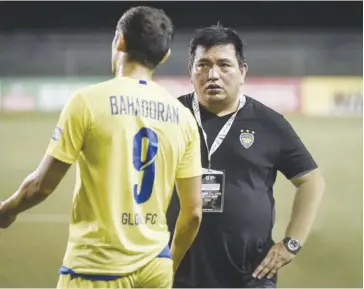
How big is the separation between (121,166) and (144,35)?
24 centimetres

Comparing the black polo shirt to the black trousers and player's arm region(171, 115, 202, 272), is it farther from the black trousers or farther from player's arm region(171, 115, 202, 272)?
player's arm region(171, 115, 202, 272)

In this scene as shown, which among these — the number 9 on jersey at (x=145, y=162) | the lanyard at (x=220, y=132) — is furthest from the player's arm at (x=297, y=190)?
the number 9 on jersey at (x=145, y=162)

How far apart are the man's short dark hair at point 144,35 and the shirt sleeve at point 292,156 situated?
631 mm

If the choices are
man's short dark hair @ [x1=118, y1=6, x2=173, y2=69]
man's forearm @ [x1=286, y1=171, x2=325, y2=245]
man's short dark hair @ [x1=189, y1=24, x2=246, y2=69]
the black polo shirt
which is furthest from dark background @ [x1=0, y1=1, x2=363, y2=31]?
man's short dark hair @ [x1=118, y1=6, x2=173, y2=69]

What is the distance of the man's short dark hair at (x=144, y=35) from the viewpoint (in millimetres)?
1186

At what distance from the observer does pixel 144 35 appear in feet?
3.90

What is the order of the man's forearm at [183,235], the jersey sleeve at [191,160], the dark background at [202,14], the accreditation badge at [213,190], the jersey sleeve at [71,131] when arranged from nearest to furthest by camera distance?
the jersey sleeve at [71,131]
the jersey sleeve at [191,160]
the man's forearm at [183,235]
the accreditation badge at [213,190]
the dark background at [202,14]

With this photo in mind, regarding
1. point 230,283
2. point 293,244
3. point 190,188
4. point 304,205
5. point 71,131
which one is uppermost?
point 71,131

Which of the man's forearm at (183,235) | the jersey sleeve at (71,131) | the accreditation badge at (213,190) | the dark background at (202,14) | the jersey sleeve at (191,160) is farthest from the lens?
the dark background at (202,14)

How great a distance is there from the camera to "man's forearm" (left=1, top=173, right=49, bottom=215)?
45.2 inches

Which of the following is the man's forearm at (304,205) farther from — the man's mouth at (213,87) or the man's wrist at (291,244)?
the man's mouth at (213,87)

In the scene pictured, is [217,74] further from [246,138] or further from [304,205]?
[304,205]

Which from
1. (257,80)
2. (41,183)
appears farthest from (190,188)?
(257,80)

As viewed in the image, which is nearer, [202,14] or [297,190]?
[297,190]
